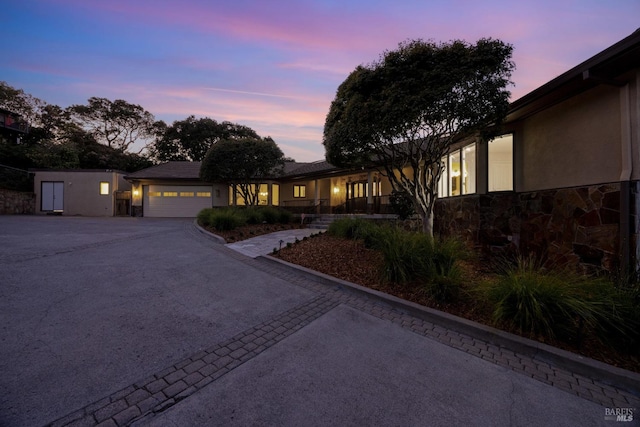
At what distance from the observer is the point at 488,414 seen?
2082mm

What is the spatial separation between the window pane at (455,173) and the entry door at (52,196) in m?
27.5

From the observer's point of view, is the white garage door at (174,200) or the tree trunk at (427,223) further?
the white garage door at (174,200)

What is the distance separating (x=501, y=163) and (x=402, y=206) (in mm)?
4911

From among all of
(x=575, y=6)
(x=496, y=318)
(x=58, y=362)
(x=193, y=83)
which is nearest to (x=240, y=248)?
(x=58, y=362)

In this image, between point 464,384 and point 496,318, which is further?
point 496,318

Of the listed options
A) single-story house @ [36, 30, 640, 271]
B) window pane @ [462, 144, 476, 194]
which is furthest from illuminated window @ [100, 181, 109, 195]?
window pane @ [462, 144, 476, 194]

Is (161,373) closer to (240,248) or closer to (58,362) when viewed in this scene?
(58,362)

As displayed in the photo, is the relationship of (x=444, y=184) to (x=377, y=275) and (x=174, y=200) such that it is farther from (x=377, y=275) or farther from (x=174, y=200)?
(x=174, y=200)

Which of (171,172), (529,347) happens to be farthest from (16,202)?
(529,347)

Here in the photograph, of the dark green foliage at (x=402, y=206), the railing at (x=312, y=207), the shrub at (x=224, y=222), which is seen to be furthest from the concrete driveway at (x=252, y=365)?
the railing at (x=312, y=207)

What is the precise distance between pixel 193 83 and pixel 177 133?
2238 centimetres

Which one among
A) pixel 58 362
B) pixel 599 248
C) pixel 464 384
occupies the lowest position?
pixel 464 384

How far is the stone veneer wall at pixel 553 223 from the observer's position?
14.9ft

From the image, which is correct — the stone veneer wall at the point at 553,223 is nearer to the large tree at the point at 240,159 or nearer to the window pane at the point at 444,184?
the window pane at the point at 444,184
